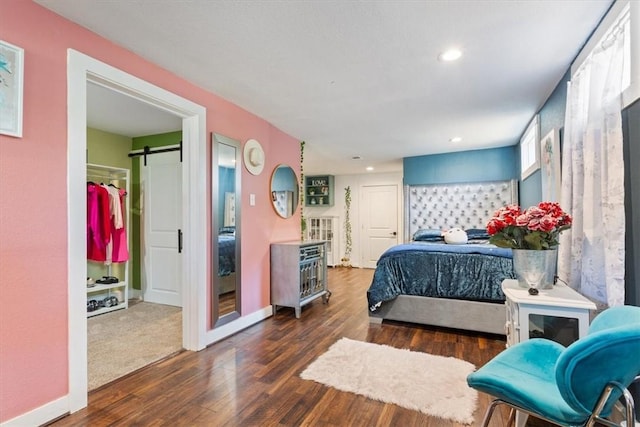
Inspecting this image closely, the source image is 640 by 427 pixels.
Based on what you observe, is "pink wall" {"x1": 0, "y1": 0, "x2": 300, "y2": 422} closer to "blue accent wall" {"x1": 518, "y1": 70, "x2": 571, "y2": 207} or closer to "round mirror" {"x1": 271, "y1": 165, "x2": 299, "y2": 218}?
"round mirror" {"x1": 271, "y1": 165, "x2": 299, "y2": 218}

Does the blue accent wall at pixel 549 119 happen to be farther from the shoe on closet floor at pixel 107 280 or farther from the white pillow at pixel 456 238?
the shoe on closet floor at pixel 107 280

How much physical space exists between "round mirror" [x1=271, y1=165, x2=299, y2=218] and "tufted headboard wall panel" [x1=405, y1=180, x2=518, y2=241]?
8.01ft

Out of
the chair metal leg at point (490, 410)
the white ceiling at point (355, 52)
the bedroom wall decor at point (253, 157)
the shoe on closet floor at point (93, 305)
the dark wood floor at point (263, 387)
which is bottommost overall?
the dark wood floor at point (263, 387)

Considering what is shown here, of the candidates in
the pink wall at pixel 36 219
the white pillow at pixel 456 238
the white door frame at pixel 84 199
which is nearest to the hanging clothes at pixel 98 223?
the white door frame at pixel 84 199

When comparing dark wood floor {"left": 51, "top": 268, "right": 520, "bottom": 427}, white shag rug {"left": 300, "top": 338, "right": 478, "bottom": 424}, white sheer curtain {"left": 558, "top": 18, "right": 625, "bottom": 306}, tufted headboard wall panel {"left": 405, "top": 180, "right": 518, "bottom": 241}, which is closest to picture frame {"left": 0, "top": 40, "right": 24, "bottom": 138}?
dark wood floor {"left": 51, "top": 268, "right": 520, "bottom": 427}

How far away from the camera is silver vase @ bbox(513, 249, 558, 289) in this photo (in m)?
1.75

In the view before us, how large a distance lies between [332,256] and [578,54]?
6.40 metres

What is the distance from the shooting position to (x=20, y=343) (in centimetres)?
165

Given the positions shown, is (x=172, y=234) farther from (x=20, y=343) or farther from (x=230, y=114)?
(x=20, y=343)

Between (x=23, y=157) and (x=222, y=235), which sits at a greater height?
(x=23, y=157)

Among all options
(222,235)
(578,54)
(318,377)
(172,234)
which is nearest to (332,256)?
(172,234)

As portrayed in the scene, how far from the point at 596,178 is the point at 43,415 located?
3.35m

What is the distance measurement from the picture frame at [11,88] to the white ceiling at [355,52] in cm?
35

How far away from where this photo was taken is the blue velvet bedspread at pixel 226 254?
9.96 feet
